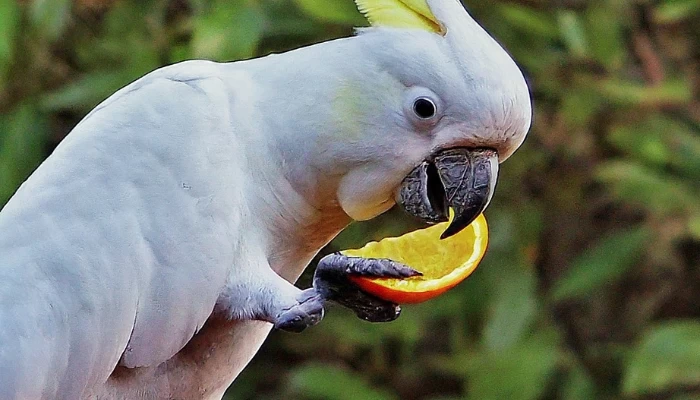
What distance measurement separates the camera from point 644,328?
2195mm

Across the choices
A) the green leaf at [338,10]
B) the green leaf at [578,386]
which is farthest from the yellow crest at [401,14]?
the green leaf at [578,386]

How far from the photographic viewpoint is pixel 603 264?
6.58 feet

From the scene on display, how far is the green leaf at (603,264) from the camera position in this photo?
1994 mm

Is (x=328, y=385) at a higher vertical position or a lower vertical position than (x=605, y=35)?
lower

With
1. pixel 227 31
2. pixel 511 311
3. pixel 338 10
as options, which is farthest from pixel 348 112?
pixel 511 311

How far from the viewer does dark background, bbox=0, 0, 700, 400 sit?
1.90 m

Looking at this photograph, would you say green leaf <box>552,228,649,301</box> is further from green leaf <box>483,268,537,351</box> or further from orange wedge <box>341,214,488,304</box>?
orange wedge <box>341,214,488,304</box>

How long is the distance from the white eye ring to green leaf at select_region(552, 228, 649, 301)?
115 centimetres

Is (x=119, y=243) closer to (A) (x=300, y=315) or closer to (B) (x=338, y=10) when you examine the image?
(A) (x=300, y=315)

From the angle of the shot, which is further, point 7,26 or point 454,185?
point 7,26

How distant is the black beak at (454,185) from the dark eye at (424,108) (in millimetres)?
42

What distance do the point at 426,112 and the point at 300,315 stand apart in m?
0.22

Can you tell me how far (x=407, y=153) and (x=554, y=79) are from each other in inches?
45.9

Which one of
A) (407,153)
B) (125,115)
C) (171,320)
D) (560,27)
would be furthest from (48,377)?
(560,27)
